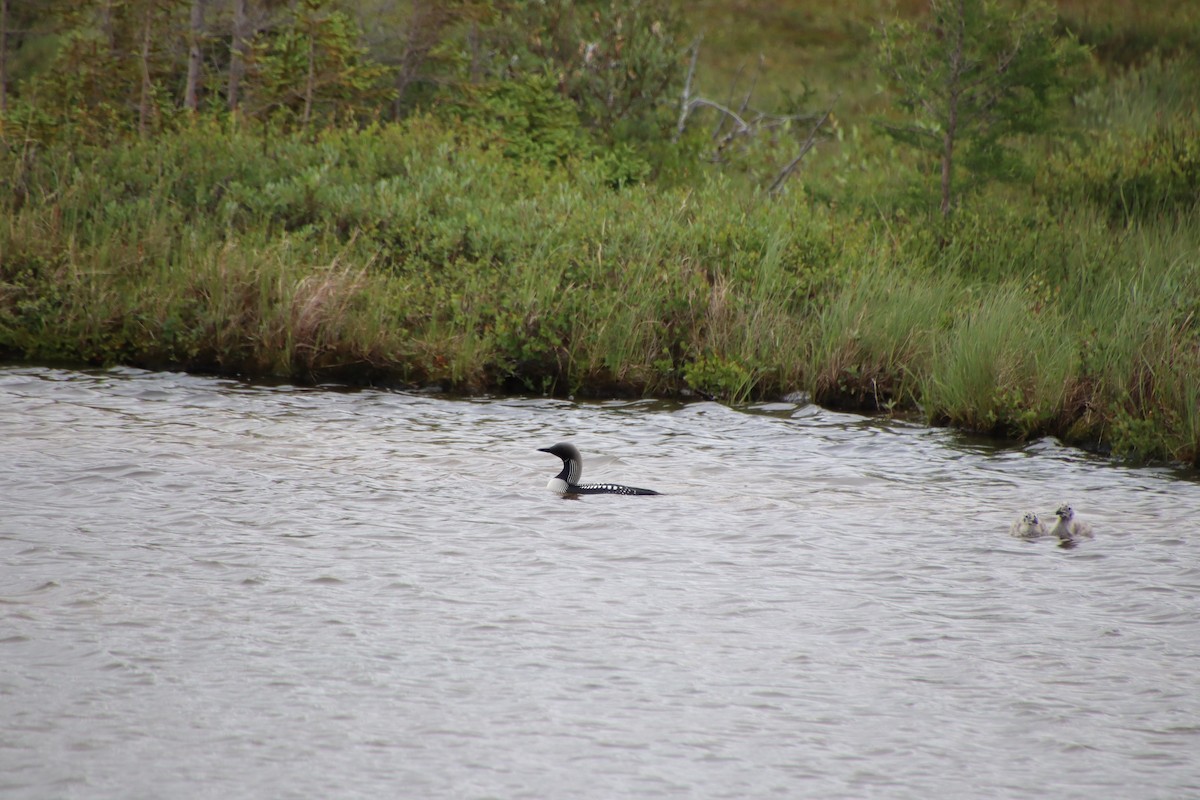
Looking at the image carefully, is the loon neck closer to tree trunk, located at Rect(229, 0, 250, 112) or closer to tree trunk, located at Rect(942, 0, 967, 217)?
tree trunk, located at Rect(942, 0, 967, 217)

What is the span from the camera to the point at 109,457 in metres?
9.52

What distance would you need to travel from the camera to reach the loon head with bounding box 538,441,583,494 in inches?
356

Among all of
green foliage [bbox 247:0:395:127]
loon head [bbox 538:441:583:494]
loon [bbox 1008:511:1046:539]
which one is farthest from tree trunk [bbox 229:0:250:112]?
loon [bbox 1008:511:1046:539]

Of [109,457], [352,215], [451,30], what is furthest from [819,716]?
[451,30]

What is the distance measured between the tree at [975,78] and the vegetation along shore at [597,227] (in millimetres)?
41

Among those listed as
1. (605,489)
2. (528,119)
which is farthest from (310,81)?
(605,489)

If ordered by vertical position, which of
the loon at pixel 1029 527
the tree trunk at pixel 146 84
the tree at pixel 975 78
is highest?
the tree at pixel 975 78

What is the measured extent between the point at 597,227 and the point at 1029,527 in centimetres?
664

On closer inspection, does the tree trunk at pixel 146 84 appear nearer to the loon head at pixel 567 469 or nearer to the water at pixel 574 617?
the water at pixel 574 617

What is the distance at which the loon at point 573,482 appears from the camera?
9000 mm

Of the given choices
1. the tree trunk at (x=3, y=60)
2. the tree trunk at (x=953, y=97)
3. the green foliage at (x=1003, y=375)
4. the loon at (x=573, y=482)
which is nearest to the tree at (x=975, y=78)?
the tree trunk at (x=953, y=97)

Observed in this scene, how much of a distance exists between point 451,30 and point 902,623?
18.9 m

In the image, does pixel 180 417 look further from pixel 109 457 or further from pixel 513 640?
pixel 513 640

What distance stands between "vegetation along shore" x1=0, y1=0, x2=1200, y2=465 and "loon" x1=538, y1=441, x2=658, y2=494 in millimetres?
3388
